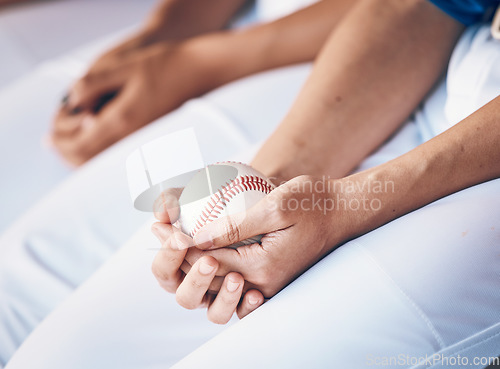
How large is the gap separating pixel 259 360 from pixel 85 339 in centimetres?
22

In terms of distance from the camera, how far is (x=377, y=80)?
0.66 m

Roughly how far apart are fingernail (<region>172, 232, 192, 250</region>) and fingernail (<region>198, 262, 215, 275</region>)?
1.0 inches

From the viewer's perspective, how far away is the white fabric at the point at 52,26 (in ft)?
5.07

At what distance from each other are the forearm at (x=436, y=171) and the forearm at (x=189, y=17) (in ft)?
2.86

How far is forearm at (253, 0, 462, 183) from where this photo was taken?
642 millimetres

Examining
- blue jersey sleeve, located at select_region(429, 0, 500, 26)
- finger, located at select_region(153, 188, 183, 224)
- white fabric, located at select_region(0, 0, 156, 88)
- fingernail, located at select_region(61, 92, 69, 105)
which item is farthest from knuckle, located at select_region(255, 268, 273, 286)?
white fabric, located at select_region(0, 0, 156, 88)

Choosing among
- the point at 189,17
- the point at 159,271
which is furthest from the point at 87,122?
the point at 159,271

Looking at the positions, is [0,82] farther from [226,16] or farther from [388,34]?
[388,34]

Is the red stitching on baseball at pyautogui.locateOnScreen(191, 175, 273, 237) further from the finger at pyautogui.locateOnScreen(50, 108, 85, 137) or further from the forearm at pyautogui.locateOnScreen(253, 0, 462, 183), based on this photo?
the finger at pyautogui.locateOnScreen(50, 108, 85, 137)

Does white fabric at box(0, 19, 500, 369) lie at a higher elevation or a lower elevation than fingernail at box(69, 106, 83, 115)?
lower

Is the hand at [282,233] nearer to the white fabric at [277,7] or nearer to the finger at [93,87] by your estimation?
the finger at [93,87]

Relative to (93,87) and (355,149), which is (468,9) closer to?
(355,149)

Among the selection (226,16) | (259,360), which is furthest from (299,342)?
(226,16)

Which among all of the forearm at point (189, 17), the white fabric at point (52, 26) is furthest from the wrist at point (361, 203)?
the white fabric at point (52, 26)
